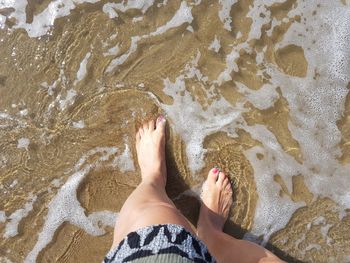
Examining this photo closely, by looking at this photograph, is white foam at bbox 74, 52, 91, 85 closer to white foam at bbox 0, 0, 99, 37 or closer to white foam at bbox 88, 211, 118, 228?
white foam at bbox 0, 0, 99, 37

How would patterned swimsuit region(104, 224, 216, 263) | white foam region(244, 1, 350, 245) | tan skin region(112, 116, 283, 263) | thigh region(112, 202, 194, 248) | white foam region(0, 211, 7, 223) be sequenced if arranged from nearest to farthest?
patterned swimsuit region(104, 224, 216, 263)
thigh region(112, 202, 194, 248)
tan skin region(112, 116, 283, 263)
white foam region(244, 1, 350, 245)
white foam region(0, 211, 7, 223)

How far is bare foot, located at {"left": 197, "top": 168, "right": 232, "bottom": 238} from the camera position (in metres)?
2.67

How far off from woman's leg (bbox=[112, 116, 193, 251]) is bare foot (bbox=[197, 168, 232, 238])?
27cm

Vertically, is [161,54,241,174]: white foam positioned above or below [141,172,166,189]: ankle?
above

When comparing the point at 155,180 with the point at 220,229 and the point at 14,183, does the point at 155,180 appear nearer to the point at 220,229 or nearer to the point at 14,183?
the point at 220,229

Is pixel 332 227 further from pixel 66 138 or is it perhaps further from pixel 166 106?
pixel 66 138

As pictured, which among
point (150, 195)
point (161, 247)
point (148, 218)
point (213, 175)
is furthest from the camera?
point (213, 175)

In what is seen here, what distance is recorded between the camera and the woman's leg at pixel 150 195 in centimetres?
223

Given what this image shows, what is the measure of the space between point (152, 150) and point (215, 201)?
1.67ft

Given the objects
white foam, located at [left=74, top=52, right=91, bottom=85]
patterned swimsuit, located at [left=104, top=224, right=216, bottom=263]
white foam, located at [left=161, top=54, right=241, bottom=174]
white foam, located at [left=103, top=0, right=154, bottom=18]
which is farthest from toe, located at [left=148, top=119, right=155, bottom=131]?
patterned swimsuit, located at [left=104, top=224, right=216, bottom=263]

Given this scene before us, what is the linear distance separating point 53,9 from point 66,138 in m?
0.79

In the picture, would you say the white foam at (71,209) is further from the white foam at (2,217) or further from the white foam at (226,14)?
the white foam at (226,14)

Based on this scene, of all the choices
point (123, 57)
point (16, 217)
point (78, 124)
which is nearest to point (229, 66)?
point (123, 57)

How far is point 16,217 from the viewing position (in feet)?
8.86
